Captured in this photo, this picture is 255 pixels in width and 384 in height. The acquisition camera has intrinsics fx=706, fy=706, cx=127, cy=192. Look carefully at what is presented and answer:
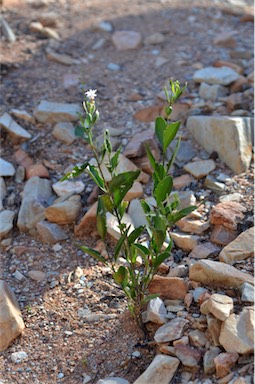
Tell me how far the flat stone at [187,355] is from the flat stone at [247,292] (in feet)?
0.85

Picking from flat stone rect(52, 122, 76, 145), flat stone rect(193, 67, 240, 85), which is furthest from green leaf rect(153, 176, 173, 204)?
flat stone rect(193, 67, 240, 85)

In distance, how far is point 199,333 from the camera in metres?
2.43

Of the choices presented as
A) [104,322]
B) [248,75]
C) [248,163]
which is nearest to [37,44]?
[248,75]

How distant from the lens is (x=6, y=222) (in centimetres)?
314

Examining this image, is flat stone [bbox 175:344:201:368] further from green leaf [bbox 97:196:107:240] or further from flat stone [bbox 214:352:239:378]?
green leaf [bbox 97:196:107:240]

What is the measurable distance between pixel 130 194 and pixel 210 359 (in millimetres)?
1049

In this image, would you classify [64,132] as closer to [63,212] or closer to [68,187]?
[68,187]

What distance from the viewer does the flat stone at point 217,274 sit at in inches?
102

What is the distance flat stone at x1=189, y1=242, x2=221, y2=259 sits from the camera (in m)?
2.84

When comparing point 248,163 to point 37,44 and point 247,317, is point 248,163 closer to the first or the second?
point 247,317

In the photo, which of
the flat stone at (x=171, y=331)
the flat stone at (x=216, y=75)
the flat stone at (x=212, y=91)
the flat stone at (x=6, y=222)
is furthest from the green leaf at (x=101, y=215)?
the flat stone at (x=216, y=75)

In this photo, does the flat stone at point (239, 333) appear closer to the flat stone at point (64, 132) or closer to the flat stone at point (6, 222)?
the flat stone at point (6, 222)

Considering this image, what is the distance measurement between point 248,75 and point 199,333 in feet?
6.23

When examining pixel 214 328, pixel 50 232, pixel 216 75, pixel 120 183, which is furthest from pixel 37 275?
pixel 216 75
